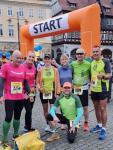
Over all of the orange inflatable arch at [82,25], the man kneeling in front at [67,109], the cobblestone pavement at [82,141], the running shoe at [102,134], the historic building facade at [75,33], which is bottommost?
the cobblestone pavement at [82,141]

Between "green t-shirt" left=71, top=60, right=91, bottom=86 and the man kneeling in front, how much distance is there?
0.49m

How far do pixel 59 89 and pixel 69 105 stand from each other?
52 centimetres

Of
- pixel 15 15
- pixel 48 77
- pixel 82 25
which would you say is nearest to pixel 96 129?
pixel 48 77

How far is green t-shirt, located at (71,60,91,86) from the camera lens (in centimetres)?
692

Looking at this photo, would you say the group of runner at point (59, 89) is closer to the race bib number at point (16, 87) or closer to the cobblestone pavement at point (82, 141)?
the race bib number at point (16, 87)

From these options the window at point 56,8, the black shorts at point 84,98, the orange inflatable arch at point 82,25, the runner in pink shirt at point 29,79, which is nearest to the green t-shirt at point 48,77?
the runner in pink shirt at point 29,79

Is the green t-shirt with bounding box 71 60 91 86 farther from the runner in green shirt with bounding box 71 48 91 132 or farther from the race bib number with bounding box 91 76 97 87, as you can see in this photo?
the race bib number with bounding box 91 76 97 87

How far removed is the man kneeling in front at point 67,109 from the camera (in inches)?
252

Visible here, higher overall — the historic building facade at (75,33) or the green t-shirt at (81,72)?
the historic building facade at (75,33)

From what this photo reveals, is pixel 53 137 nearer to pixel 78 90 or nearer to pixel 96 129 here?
pixel 96 129

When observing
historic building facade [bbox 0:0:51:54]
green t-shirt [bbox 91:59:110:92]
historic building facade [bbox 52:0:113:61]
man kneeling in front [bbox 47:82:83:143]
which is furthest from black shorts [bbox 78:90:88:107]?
historic building facade [bbox 0:0:51:54]

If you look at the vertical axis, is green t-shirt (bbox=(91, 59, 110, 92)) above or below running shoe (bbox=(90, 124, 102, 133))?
above

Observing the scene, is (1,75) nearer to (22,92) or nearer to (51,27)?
(22,92)

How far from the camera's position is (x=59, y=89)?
273 inches
